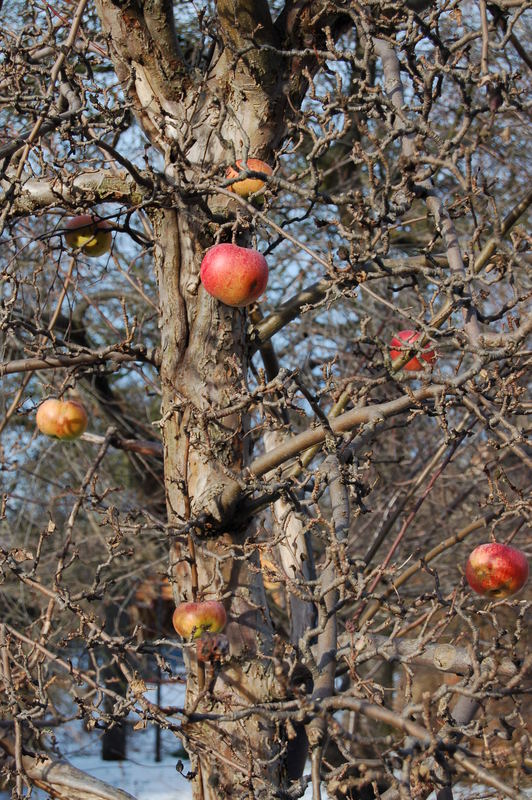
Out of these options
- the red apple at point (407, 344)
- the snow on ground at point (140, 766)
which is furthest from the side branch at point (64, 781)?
the snow on ground at point (140, 766)

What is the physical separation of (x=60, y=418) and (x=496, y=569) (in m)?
1.62

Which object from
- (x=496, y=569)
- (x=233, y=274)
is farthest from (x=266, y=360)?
(x=496, y=569)

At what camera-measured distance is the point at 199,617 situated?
6.76ft

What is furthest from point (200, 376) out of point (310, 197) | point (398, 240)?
point (398, 240)

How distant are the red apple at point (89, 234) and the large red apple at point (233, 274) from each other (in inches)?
22.2

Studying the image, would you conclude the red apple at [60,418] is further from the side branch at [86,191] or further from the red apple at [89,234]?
the side branch at [86,191]

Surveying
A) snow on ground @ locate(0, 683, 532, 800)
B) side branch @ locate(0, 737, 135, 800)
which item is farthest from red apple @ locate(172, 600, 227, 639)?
snow on ground @ locate(0, 683, 532, 800)

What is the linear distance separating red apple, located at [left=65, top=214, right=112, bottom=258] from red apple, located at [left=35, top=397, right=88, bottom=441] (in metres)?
0.60

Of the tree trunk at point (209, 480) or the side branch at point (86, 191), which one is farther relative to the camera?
the side branch at point (86, 191)

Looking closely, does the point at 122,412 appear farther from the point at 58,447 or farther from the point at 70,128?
the point at 70,128

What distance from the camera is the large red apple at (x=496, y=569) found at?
2.40 meters

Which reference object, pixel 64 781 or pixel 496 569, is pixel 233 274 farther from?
pixel 64 781

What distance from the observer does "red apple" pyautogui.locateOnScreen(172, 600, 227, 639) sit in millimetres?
2061

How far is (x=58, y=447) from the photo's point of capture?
6.22 m
